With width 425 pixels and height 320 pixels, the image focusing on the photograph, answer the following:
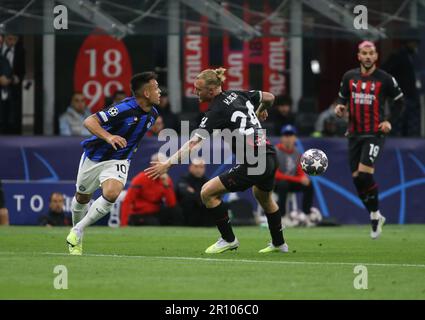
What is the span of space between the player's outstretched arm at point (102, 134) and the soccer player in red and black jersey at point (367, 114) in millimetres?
4385

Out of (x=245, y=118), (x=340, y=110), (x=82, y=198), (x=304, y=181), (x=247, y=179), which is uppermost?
(x=340, y=110)

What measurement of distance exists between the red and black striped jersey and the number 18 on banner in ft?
27.7

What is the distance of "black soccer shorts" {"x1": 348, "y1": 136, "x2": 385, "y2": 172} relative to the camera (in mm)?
16969

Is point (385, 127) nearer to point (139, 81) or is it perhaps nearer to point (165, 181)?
point (139, 81)

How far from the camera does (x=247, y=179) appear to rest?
13680 millimetres

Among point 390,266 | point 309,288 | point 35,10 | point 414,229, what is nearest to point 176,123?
point 35,10

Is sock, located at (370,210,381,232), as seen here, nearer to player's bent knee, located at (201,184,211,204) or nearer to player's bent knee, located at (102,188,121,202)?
player's bent knee, located at (201,184,211,204)

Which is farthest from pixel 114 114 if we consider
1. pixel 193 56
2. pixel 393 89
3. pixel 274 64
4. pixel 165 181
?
pixel 274 64

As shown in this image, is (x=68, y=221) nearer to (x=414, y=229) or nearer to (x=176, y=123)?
Result: (x=176, y=123)

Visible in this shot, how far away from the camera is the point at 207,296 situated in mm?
9742

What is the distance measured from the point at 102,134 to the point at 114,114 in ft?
1.41

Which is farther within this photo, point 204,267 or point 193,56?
point 193,56

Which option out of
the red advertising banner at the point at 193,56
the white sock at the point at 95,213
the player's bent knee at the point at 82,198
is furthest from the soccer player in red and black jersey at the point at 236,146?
the red advertising banner at the point at 193,56

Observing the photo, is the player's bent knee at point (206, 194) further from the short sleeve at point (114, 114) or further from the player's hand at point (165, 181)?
the player's hand at point (165, 181)
